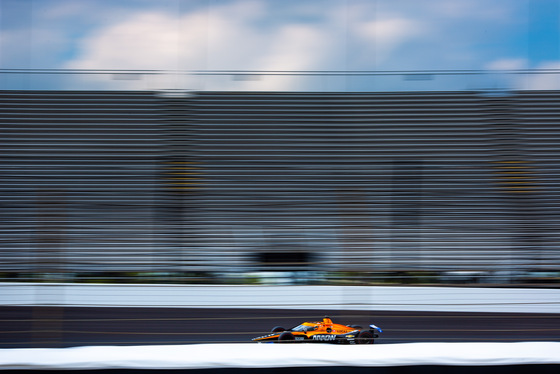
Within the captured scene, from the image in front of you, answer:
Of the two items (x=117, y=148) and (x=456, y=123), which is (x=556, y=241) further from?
(x=117, y=148)

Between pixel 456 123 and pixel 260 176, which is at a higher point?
pixel 456 123

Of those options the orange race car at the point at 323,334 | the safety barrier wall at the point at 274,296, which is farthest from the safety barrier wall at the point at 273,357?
the safety barrier wall at the point at 274,296

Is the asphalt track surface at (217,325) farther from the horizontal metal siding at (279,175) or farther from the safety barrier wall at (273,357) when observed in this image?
the safety barrier wall at (273,357)

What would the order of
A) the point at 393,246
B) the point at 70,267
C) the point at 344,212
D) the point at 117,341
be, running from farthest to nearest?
the point at 393,246
the point at 70,267
the point at 117,341
the point at 344,212

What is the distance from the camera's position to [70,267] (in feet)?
14.2

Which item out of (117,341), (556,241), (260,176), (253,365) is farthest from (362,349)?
(556,241)

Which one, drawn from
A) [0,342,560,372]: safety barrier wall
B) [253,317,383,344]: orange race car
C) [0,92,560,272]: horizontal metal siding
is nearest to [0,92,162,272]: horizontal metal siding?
[0,92,560,272]: horizontal metal siding

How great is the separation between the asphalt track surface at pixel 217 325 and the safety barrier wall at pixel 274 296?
7 cm

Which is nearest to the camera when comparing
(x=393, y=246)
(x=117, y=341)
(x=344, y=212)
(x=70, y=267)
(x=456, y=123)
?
(x=344, y=212)

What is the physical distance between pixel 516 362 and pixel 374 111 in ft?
14.7

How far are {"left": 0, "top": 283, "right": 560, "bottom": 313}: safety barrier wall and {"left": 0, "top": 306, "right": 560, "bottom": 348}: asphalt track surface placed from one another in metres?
0.07

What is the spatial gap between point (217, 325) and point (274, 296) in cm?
58

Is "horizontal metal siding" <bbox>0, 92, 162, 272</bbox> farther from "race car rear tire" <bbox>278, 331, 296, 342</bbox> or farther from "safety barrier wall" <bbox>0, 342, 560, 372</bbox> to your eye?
"safety barrier wall" <bbox>0, 342, 560, 372</bbox>

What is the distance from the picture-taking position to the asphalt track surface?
3.24m
